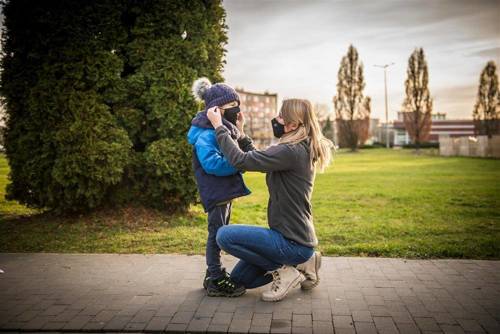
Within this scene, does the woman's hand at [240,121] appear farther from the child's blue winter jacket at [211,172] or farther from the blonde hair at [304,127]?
the blonde hair at [304,127]

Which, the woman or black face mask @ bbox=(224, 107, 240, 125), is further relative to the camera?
black face mask @ bbox=(224, 107, 240, 125)

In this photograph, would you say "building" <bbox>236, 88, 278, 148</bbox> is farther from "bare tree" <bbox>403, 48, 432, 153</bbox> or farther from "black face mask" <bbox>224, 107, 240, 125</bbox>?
"black face mask" <bbox>224, 107, 240, 125</bbox>

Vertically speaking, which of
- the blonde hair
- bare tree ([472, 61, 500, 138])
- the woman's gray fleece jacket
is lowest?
the woman's gray fleece jacket

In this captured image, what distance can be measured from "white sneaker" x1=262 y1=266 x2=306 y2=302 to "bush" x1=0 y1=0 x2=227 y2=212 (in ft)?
13.4

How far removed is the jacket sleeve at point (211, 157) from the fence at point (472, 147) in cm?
3703

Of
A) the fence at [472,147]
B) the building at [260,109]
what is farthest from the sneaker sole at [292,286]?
the building at [260,109]

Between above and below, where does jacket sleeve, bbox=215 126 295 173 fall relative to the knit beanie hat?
below

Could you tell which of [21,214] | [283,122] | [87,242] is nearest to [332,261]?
[283,122]

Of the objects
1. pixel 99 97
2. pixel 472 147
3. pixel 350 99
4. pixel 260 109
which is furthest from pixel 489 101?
pixel 260 109

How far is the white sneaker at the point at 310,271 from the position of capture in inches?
175

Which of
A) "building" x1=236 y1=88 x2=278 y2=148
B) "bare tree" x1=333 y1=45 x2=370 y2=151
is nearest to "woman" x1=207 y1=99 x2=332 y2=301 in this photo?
"bare tree" x1=333 y1=45 x2=370 y2=151

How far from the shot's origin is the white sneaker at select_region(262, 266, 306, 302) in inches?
168

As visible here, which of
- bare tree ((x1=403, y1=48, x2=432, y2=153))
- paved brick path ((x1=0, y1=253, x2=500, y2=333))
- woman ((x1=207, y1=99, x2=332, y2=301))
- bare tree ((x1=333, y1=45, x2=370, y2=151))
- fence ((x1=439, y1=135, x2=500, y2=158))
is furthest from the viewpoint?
bare tree ((x1=333, y1=45, x2=370, y2=151))

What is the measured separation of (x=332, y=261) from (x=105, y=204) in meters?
4.82
